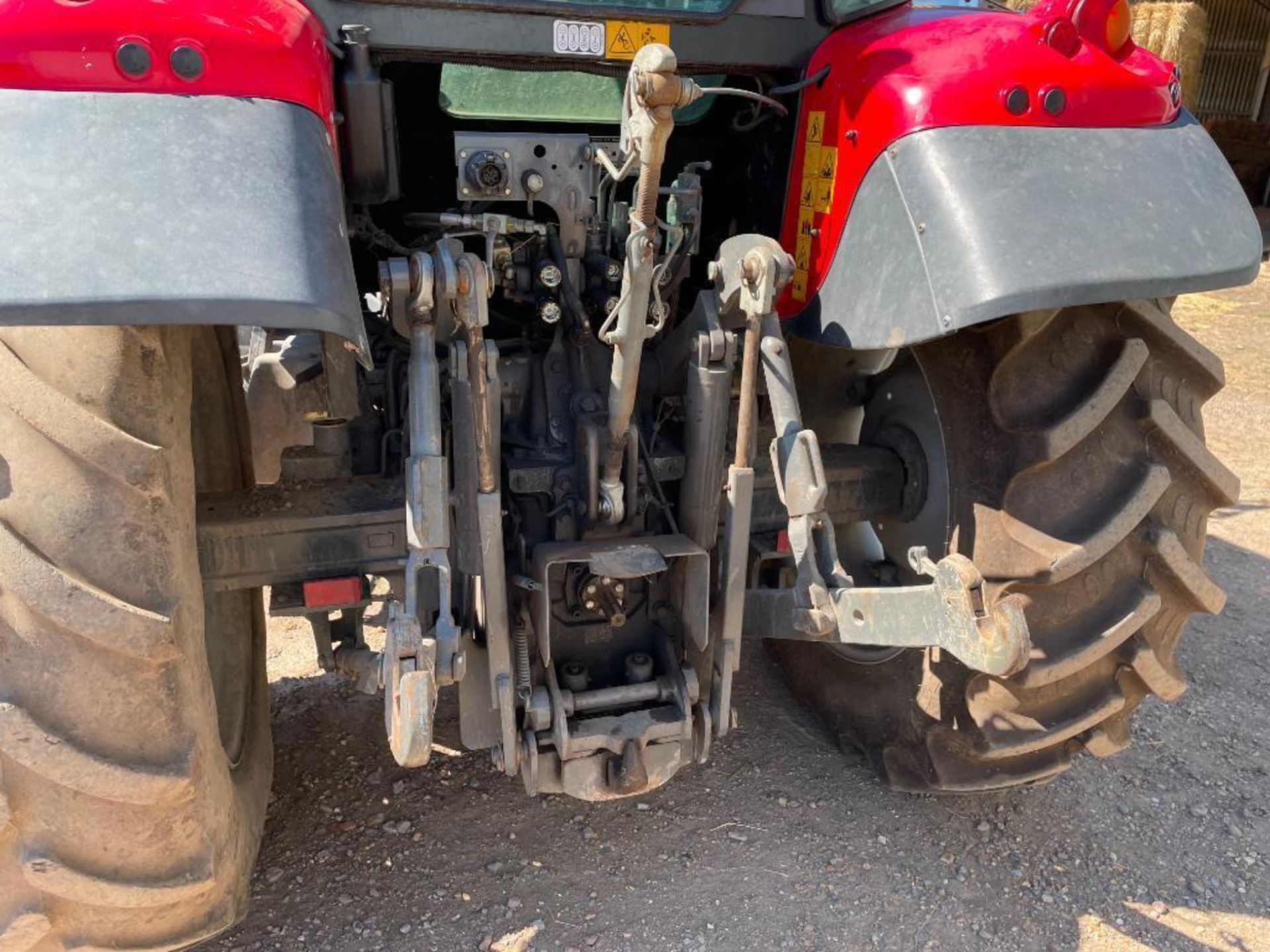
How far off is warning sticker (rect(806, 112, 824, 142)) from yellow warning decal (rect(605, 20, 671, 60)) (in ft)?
1.18

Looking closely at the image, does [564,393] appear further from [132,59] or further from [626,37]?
[132,59]

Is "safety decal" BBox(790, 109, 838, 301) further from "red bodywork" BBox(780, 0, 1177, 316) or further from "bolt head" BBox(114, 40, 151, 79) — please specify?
"bolt head" BBox(114, 40, 151, 79)

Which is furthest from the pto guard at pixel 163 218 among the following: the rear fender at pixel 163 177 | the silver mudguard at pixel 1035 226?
the silver mudguard at pixel 1035 226

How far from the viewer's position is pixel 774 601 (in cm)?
204

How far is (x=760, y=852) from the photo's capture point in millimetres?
2434

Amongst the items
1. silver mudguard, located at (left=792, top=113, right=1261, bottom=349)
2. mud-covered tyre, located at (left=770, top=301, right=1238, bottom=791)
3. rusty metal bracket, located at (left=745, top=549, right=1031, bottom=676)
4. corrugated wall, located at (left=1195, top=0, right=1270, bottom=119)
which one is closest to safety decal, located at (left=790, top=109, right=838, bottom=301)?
silver mudguard, located at (left=792, top=113, right=1261, bottom=349)

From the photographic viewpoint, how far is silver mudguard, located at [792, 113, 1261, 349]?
66.5 inches

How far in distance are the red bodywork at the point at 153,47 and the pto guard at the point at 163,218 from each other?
0.02m

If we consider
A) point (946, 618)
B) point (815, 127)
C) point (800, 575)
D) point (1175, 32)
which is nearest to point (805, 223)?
point (815, 127)

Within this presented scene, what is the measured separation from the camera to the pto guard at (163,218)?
1.27 m

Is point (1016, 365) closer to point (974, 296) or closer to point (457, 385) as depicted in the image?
point (974, 296)

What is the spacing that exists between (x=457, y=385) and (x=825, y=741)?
5.04 feet

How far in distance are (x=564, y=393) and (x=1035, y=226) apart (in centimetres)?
98

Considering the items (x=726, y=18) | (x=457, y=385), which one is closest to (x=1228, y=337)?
(x=726, y=18)
